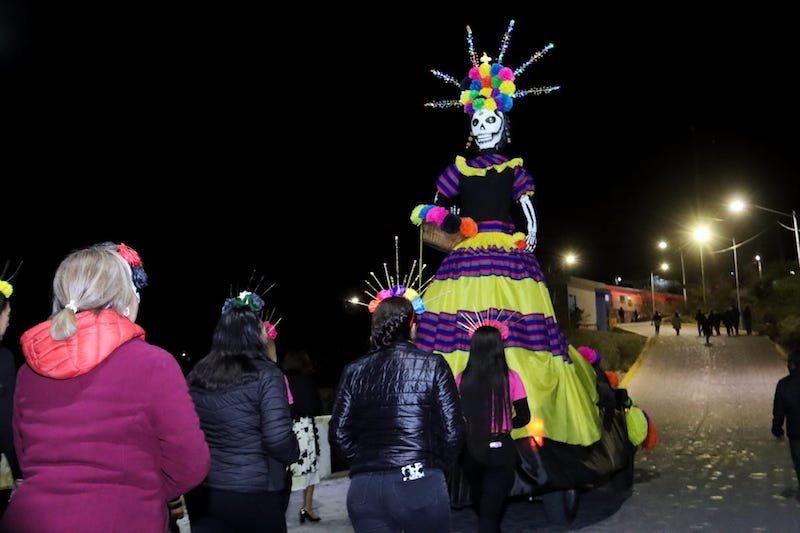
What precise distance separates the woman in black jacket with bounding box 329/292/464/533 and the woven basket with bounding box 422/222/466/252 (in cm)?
399

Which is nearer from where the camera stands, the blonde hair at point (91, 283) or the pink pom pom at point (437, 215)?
the blonde hair at point (91, 283)

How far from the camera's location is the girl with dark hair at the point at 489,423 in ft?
17.8

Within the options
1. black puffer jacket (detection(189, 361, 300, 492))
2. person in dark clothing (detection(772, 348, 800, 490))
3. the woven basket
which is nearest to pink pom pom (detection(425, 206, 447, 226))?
the woven basket

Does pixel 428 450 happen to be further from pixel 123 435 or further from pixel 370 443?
pixel 123 435

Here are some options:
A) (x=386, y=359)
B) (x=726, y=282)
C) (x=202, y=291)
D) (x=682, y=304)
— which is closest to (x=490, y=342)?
(x=386, y=359)

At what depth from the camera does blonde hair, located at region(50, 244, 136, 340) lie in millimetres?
2523

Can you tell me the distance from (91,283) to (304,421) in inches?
179

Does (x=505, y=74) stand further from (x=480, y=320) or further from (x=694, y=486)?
(x=694, y=486)

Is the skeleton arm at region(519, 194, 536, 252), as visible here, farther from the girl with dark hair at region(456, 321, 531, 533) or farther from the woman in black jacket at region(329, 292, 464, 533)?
the woman in black jacket at region(329, 292, 464, 533)

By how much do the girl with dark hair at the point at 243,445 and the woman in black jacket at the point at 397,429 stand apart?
1.04 feet

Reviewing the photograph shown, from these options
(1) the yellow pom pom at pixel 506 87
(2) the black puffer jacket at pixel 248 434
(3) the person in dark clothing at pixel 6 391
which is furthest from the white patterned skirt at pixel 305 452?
(1) the yellow pom pom at pixel 506 87

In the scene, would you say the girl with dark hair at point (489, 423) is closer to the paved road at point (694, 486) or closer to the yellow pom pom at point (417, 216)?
the paved road at point (694, 486)

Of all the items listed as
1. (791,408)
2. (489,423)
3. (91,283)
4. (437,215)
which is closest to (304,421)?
(489,423)

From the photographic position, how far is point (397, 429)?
3.82m
